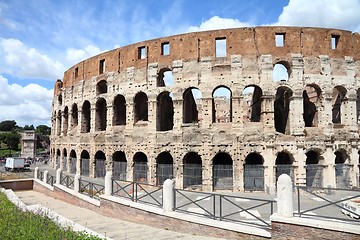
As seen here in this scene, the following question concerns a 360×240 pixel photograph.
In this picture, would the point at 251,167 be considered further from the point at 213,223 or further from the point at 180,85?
the point at 213,223

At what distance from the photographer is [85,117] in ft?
85.8

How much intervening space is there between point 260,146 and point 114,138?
437 inches

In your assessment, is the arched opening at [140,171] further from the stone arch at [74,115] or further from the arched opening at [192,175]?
the stone arch at [74,115]

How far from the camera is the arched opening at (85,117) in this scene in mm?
25758

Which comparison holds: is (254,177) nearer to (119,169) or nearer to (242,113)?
(242,113)

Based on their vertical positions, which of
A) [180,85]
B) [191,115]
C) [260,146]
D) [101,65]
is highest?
[101,65]

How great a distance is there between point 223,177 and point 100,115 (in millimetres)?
13061

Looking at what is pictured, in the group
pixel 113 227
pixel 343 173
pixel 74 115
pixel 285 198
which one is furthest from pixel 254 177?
pixel 74 115

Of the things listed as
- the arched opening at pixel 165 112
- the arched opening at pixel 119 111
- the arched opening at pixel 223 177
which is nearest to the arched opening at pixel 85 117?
the arched opening at pixel 119 111

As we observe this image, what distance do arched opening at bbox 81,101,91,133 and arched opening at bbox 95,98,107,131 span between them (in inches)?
62.3

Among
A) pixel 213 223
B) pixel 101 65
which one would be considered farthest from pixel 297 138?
pixel 101 65

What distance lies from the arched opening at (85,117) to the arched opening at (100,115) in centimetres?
158

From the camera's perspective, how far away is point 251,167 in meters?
17.8

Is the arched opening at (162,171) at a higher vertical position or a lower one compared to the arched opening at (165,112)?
lower
